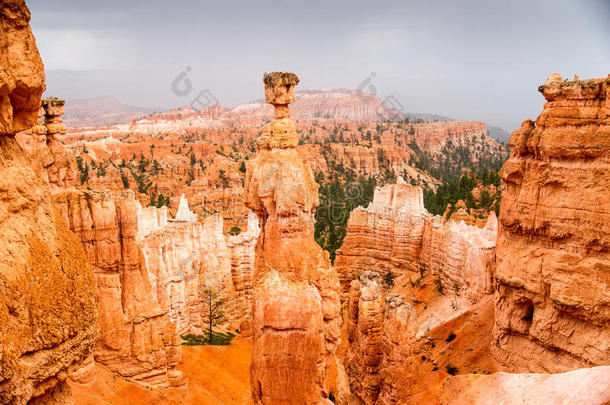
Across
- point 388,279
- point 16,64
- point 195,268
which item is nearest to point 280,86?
point 16,64

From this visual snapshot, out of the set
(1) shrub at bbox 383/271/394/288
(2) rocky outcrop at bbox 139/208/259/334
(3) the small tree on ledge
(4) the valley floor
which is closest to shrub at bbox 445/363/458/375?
(4) the valley floor

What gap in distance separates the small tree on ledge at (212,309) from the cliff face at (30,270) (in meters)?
19.9

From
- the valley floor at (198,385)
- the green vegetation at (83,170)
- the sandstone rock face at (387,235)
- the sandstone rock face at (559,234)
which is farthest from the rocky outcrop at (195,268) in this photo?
the green vegetation at (83,170)

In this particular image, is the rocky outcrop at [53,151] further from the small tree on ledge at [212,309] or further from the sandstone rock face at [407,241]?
the sandstone rock face at [407,241]

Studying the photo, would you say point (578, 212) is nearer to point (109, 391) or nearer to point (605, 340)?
point (605, 340)

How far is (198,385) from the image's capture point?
1681 cm

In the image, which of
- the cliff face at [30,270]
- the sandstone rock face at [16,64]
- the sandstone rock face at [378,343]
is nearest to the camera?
the cliff face at [30,270]

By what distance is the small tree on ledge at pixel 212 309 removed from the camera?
77.4 ft

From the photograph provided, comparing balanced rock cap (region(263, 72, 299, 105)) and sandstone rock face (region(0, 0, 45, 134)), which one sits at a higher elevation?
balanced rock cap (region(263, 72, 299, 105))

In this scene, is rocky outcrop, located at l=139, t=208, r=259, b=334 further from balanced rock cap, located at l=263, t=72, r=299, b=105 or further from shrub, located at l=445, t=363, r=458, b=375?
shrub, located at l=445, t=363, r=458, b=375

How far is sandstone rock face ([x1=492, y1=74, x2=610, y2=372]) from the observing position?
1219 centimetres

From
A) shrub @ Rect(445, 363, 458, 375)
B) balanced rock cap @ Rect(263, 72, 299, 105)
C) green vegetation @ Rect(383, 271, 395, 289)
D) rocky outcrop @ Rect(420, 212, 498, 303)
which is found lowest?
green vegetation @ Rect(383, 271, 395, 289)

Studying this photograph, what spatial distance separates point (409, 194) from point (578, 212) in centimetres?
1945

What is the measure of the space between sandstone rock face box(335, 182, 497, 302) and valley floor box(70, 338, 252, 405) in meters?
11.7
